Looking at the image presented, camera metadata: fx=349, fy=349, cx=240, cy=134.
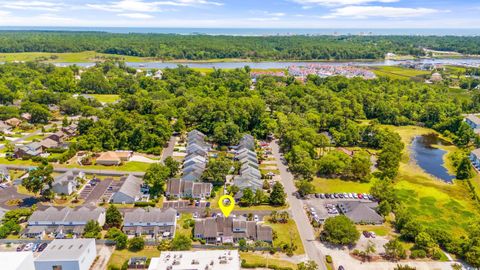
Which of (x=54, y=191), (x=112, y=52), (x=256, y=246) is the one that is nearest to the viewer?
(x=256, y=246)

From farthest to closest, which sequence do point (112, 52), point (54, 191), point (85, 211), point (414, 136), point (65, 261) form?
point (112, 52), point (414, 136), point (54, 191), point (85, 211), point (65, 261)

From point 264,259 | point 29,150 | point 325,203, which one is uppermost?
point 29,150

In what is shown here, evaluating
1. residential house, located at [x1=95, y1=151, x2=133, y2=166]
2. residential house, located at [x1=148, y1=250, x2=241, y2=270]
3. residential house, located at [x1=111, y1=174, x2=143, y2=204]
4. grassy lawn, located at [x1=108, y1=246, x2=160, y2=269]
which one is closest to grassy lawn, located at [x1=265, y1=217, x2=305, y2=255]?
residential house, located at [x1=148, y1=250, x2=241, y2=270]

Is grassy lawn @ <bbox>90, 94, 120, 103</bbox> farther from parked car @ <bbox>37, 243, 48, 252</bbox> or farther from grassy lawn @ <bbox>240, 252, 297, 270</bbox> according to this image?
grassy lawn @ <bbox>240, 252, 297, 270</bbox>

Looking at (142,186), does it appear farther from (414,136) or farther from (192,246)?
(414,136)

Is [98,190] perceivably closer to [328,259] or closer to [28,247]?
[28,247]

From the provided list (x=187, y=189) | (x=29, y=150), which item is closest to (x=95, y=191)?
(x=187, y=189)

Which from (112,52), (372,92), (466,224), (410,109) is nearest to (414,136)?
(410,109)
